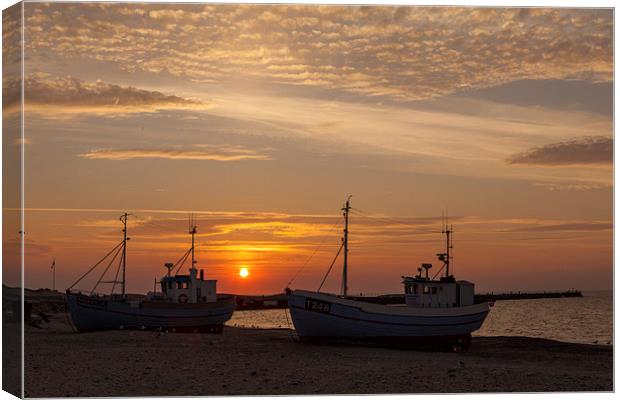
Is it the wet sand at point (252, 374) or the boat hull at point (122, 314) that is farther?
the boat hull at point (122, 314)

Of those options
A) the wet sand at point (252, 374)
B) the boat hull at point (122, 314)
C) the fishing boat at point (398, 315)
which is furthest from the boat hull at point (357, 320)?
the boat hull at point (122, 314)

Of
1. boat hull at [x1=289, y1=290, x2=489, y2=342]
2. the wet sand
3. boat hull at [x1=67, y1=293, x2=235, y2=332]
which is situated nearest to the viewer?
the wet sand

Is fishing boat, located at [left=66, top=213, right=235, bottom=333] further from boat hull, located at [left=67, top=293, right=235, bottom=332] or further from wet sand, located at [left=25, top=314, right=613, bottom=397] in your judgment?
wet sand, located at [left=25, top=314, right=613, bottom=397]

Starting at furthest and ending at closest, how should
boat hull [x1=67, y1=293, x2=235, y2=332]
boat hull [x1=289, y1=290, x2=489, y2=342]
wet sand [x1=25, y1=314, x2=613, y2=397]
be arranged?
boat hull [x1=67, y1=293, x2=235, y2=332] < boat hull [x1=289, y1=290, x2=489, y2=342] < wet sand [x1=25, y1=314, x2=613, y2=397]

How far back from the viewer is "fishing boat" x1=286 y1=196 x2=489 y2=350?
114ft

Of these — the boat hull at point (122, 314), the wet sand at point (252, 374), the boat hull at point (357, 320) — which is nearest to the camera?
the wet sand at point (252, 374)

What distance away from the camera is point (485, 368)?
75.3 feet

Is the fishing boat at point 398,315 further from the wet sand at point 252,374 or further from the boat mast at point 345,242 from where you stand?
the wet sand at point 252,374

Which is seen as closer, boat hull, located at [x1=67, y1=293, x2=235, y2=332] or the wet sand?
the wet sand

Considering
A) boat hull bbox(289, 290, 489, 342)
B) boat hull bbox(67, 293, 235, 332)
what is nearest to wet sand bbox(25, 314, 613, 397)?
boat hull bbox(289, 290, 489, 342)

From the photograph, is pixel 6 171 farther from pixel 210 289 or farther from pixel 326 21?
pixel 210 289

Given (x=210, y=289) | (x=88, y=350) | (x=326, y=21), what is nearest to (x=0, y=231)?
(x=326, y=21)

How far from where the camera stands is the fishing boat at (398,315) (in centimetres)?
3488

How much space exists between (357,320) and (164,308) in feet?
38.1
